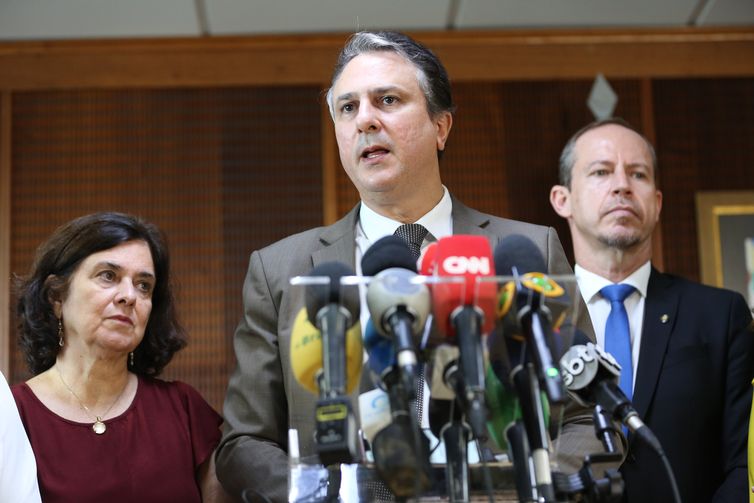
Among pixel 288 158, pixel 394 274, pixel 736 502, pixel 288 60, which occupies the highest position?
pixel 288 60

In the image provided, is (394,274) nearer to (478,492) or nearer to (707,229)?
(478,492)

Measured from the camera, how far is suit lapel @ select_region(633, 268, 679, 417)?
313cm

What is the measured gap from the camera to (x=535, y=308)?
1.73m

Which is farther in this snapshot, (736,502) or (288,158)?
(288,158)

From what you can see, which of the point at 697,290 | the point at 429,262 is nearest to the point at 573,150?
the point at 697,290

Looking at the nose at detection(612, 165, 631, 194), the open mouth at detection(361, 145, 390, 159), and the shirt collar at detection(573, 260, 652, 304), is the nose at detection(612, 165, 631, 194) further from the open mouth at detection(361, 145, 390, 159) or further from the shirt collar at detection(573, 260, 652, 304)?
the open mouth at detection(361, 145, 390, 159)

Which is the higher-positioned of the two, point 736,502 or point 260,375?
point 260,375

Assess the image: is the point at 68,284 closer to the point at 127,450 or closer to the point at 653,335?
the point at 127,450

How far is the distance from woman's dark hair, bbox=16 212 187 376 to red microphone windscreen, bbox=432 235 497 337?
1666 mm

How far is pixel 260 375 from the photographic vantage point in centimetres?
245

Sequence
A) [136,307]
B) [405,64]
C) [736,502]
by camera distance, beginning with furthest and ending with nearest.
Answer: [136,307] → [736,502] → [405,64]

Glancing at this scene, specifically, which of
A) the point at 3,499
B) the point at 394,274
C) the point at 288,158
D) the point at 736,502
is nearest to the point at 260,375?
the point at 3,499

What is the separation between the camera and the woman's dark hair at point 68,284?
315cm

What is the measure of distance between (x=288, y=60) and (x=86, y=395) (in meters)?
2.15
